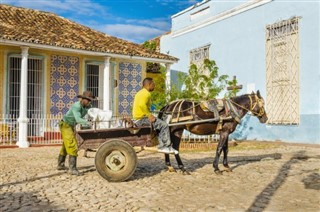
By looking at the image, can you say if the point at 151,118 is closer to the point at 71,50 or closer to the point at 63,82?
the point at 71,50

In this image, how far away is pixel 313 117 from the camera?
43.7 ft

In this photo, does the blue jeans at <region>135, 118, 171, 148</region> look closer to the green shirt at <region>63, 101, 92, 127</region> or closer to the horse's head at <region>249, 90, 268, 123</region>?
the green shirt at <region>63, 101, 92, 127</region>

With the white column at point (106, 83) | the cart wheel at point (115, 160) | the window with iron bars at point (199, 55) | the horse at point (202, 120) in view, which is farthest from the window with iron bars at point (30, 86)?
the cart wheel at point (115, 160)

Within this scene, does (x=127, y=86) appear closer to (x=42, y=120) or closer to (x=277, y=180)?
(x=42, y=120)

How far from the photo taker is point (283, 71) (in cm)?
1443

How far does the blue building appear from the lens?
13.5m

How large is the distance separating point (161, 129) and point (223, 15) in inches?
456

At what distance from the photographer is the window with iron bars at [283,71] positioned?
1395cm

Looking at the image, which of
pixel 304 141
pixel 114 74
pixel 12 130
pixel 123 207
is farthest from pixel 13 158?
pixel 304 141

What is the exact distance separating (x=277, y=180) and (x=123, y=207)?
3.18m

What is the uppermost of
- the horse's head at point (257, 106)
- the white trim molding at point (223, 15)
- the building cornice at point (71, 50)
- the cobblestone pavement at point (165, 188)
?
the white trim molding at point (223, 15)

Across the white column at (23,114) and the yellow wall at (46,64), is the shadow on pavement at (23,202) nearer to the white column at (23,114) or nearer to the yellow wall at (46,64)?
the white column at (23,114)

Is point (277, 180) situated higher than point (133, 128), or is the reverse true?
point (133, 128)

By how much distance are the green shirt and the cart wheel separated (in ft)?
1.95
